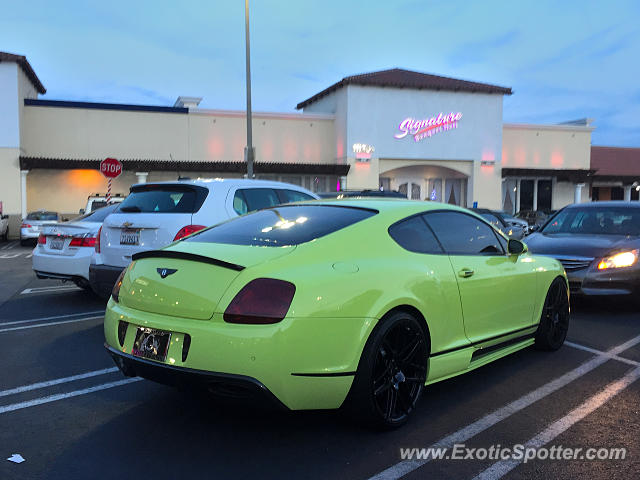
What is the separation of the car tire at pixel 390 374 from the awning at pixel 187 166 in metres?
23.8

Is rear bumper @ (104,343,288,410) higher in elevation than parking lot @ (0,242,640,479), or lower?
higher

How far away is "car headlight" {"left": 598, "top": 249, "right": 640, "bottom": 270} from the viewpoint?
7.00 m

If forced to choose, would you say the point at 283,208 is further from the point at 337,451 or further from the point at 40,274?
the point at 40,274

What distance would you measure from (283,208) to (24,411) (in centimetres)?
233

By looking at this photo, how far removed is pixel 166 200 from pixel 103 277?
1.12 meters

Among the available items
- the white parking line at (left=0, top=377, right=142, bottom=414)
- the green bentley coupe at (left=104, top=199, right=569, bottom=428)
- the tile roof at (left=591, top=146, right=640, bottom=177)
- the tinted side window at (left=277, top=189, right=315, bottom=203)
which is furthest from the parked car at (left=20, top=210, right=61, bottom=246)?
the tile roof at (left=591, top=146, right=640, bottom=177)

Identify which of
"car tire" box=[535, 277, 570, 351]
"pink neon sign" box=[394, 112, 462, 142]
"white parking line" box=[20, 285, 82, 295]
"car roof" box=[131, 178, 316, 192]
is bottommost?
"white parking line" box=[20, 285, 82, 295]

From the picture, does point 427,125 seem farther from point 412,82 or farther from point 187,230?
point 187,230

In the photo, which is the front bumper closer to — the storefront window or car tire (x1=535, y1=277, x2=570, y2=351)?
car tire (x1=535, y1=277, x2=570, y2=351)

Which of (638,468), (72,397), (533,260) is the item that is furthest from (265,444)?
(533,260)

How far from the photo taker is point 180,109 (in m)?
27.0

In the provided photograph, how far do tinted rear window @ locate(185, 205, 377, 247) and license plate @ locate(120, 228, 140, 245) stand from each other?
232 cm

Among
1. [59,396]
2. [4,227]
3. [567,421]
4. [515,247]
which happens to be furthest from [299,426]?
[4,227]

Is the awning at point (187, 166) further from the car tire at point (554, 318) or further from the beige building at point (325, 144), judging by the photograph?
the car tire at point (554, 318)
